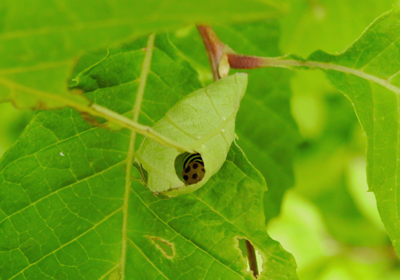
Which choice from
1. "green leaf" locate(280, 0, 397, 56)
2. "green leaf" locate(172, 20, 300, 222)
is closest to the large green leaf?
"green leaf" locate(172, 20, 300, 222)

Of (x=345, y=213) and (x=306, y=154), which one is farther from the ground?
(x=306, y=154)

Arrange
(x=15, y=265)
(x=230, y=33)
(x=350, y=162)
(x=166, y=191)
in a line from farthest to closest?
1. (x=350, y=162)
2. (x=230, y=33)
3. (x=15, y=265)
4. (x=166, y=191)

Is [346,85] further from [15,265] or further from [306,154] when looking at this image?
[306,154]

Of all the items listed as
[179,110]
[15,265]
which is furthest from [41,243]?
[179,110]

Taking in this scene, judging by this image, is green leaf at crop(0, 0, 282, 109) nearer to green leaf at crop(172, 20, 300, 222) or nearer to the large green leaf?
the large green leaf

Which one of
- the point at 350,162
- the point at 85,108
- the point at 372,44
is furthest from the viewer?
the point at 350,162

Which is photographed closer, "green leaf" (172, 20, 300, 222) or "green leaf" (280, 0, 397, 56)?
"green leaf" (172, 20, 300, 222)

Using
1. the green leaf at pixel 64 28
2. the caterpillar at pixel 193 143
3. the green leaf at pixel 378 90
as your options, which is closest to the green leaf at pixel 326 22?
the green leaf at pixel 378 90

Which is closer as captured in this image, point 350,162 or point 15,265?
point 15,265

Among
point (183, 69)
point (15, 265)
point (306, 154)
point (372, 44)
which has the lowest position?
point (306, 154)
